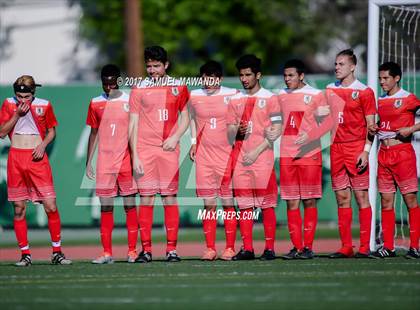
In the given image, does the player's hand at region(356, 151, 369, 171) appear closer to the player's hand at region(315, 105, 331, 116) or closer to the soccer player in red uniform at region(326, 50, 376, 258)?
the soccer player in red uniform at region(326, 50, 376, 258)

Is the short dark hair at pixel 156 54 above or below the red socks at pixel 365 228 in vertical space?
above

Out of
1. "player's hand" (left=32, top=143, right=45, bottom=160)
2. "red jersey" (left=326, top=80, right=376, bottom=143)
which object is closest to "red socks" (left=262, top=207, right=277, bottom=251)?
"red jersey" (left=326, top=80, right=376, bottom=143)

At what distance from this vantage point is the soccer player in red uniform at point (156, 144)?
12.4 meters

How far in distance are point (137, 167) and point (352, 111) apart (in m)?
2.45

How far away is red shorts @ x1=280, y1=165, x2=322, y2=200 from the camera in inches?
489

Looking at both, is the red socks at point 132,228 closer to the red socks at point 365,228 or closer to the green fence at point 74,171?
the red socks at point 365,228

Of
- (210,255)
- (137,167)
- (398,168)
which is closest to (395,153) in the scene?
(398,168)

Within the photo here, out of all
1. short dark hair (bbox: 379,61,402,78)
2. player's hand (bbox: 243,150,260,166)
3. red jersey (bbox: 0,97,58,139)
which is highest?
short dark hair (bbox: 379,61,402,78)

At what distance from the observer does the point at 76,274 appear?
11383 mm

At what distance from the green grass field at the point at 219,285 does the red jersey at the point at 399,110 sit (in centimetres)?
152

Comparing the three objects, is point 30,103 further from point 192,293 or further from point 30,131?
point 192,293

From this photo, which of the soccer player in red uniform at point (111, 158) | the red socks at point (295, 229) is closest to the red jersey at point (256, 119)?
the red socks at point (295, 229)

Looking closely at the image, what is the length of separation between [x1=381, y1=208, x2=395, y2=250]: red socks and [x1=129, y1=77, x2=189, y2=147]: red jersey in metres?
2.56

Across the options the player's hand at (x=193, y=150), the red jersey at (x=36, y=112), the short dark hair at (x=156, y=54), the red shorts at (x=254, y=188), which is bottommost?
the red shorts at (x=254, y=188)
